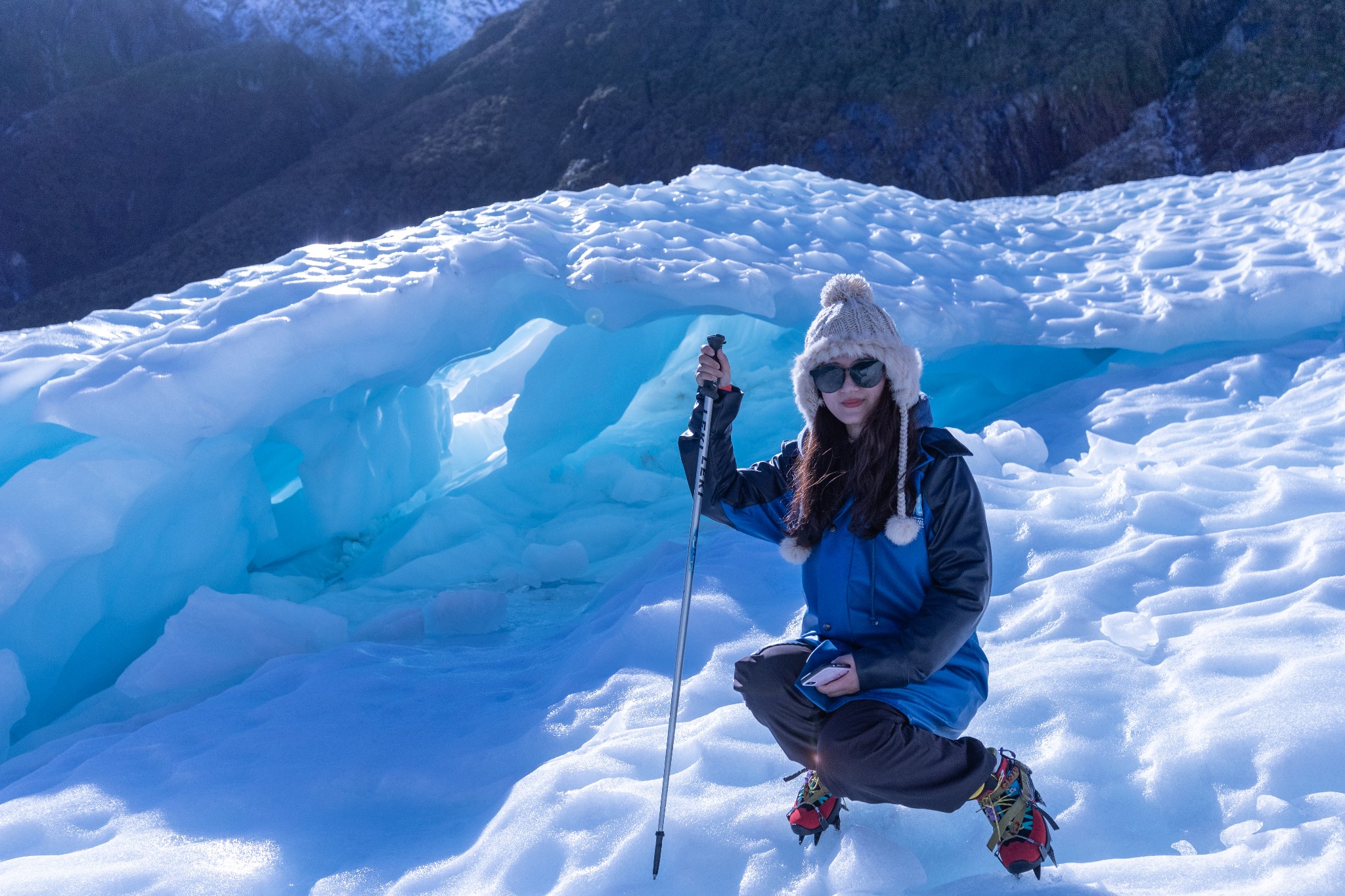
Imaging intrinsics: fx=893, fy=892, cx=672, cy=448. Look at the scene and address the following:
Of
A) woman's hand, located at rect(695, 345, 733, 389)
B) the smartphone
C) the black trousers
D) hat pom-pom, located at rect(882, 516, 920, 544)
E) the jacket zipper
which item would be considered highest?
woman's hand, located at rect(695, 345, 733, 389)

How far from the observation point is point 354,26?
92.5 ft

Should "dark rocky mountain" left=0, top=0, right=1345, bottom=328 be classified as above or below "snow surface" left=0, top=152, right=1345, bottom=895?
above

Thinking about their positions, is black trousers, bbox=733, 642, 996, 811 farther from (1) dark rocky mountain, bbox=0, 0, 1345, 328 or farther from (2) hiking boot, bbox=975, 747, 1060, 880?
(1) dark rocky mountain, bbox=0, 0, 1345, 328

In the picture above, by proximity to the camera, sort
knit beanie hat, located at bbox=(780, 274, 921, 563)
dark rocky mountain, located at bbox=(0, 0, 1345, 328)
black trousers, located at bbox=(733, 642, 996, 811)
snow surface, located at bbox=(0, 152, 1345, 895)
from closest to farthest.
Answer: black trousers, located at bbox=(733, 642, 996, 811) → knit beanie hat, located at bbox=(780, 274, 921, 563) → snow surface, located at bbox=(0, 152, 1345, 895) → dark rocky mountain, located at bbox=(0, 0, 1345, 328)

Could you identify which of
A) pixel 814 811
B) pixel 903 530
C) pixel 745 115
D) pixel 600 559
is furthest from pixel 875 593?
pixel 745 115

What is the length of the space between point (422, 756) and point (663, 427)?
10.4 feet

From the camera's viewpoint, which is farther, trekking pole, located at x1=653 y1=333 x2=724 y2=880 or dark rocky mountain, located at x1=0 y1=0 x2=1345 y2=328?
dark rocky mountain, located at x1=0 y1=0 x2=1345 y2=328

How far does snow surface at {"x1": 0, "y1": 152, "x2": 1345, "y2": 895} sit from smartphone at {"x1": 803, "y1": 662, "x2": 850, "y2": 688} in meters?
0.36

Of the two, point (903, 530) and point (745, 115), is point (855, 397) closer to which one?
point (903, 530)

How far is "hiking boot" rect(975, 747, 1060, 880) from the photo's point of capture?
142 centimetres

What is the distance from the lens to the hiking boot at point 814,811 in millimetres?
1576

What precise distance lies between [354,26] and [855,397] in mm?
31517

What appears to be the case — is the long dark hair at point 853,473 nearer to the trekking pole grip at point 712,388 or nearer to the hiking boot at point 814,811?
the trekking pole grip at point 712,388

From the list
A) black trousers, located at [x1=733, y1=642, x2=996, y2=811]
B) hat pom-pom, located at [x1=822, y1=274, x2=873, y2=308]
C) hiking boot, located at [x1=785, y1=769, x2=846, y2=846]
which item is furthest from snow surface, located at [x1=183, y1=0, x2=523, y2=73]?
black trousers, located at [x1=733, y1=642, x2=996, y2=811]
